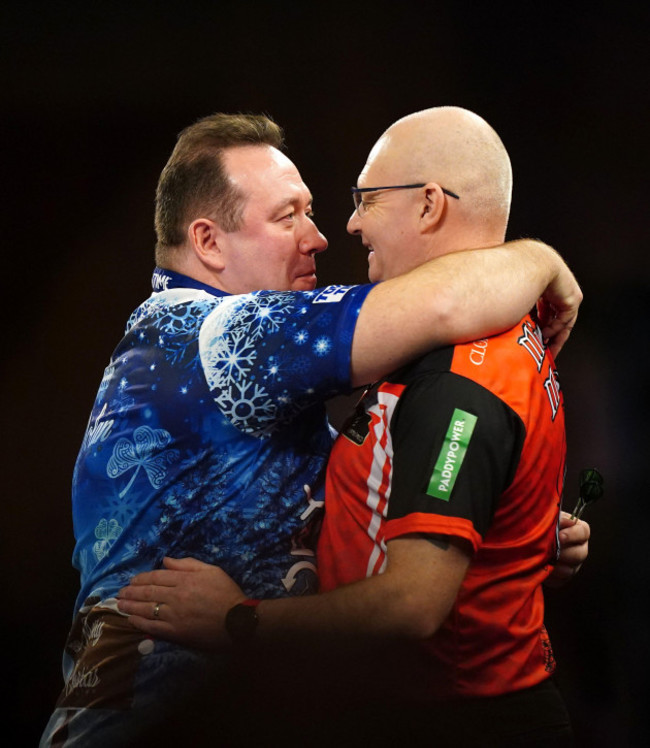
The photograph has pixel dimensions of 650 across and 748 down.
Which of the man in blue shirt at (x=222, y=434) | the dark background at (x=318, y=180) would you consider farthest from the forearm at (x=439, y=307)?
the dark background at (x=318, y=180)

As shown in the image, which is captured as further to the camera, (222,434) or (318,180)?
(318,180)

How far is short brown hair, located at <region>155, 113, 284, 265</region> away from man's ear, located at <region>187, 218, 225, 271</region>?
2cm

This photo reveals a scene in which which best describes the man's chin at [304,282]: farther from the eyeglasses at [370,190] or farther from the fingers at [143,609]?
the fingers at [143,609]

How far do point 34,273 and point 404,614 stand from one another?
1.38 metres

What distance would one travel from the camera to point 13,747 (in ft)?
5.80

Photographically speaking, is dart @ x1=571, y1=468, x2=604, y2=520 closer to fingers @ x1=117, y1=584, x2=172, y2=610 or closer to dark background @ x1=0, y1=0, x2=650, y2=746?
dark background @ x1=0, y1=0, x2=650, y2=746

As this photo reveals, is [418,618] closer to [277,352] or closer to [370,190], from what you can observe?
[277,352]

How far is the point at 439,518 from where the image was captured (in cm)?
114

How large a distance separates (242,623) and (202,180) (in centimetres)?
97

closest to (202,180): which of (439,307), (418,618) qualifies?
(439,307)

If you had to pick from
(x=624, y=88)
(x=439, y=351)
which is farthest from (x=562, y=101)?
(x=439, y=351)

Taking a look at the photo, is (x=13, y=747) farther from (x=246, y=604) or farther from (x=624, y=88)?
(x=624, y=88)

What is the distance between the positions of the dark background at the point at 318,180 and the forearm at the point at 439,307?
0.97 m

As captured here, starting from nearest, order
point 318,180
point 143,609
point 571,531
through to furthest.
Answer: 1. point 143,609
2. point 571,531
3. point 318,180
